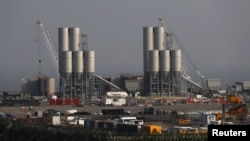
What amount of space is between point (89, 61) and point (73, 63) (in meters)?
2.00

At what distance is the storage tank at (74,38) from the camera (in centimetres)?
10019

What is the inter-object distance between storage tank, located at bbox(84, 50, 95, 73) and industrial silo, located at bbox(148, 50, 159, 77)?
23.7 feet

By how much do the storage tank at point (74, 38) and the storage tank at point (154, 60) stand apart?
30.3 ft

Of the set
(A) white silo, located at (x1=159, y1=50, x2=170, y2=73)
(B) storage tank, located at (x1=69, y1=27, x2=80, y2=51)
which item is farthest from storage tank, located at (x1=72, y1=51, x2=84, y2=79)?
(A) white silo, located at (x1=159, y1=50, x2=170, y2=73)

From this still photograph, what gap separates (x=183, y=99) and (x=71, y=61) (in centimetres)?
1444

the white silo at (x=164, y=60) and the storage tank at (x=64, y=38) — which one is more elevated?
the storage tank at (x=64, y=38)

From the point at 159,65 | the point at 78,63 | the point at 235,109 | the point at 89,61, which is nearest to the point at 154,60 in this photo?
the point at 159,65

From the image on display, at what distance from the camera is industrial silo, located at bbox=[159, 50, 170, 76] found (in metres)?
100

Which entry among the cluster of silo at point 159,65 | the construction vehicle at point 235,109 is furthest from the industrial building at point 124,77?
the construction vehicle at point 235,109

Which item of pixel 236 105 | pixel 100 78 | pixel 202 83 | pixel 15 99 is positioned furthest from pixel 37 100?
pixel 236 105

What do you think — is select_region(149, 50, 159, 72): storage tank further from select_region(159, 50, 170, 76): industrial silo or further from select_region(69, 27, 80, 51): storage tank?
select_region(69, 27, 80, 51): storage tank

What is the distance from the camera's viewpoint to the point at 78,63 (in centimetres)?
9756

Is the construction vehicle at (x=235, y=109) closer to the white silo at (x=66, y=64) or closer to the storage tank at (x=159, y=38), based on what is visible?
the white silo at (x=66, y=64)

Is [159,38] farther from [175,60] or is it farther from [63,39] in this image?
[63,39]
